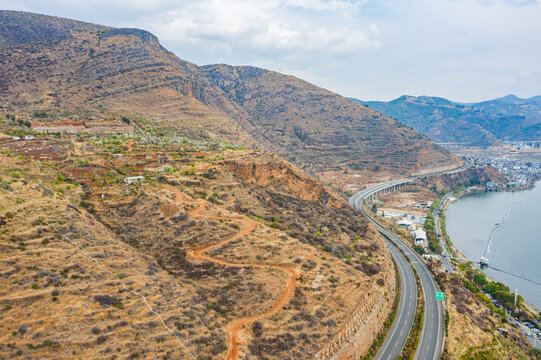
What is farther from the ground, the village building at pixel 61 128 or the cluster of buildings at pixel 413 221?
the village building at pixel 61 128

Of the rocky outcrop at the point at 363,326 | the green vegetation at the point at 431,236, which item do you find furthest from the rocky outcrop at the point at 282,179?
the green vegetation at the point at 431,236

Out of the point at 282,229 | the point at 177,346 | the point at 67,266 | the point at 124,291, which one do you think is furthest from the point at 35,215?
the point at 282,229

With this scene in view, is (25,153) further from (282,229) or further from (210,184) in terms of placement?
(282,229)

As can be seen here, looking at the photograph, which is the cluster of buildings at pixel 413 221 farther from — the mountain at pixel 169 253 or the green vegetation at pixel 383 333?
the green vegetation at pixel 383 333

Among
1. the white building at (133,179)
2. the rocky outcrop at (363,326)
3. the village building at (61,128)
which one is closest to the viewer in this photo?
the rocky outcrop at (363,326)

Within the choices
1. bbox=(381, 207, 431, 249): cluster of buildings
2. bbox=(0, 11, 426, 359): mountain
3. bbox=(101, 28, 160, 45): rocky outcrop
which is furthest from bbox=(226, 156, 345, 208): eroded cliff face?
bbox=(101, 28, 160, 45): rocky outcrop

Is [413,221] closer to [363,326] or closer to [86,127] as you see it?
[363,326]

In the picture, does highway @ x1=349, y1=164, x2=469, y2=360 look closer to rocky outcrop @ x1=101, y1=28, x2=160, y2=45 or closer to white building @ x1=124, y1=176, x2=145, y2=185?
white building @ x1=124, y1=176, x2=145, y2=185

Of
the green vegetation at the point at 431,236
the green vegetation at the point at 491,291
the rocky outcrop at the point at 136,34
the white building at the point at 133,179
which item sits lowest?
the green vegetation at the point at 491,291
